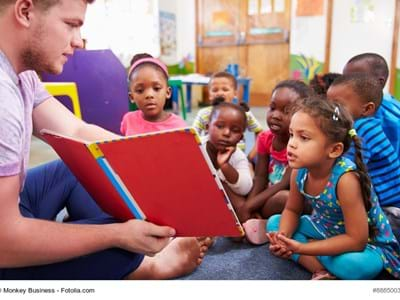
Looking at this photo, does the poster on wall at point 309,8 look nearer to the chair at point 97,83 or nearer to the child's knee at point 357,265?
the chair at point 97,83

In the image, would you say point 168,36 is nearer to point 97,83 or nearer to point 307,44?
point 307,44

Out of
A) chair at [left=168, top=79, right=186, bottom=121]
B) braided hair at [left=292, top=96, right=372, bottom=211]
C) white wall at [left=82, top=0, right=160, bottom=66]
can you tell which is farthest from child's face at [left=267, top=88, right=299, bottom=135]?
chair at [left=168, top=79, right=186, bottom=121]

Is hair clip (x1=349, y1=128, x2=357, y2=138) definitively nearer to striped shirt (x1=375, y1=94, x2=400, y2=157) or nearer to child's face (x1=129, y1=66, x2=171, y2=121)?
striped shirt (x1=375, y1=94, x2=400, y2=157)

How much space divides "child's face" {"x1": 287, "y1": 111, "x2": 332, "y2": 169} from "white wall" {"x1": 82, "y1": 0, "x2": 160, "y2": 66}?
1296 mm

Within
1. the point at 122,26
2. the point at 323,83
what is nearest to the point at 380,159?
the point at 323,83

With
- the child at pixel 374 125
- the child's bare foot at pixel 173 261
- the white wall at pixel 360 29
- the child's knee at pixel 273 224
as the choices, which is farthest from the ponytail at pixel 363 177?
the white wall at pixel 360 29

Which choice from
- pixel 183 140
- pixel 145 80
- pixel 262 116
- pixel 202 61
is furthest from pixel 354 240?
pixel 202 61

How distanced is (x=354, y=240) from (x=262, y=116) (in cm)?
264

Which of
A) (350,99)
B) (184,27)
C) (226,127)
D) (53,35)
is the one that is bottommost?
(226,127)

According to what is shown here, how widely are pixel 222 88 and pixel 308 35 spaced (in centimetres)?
211

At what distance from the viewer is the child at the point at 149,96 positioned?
1.28 metres

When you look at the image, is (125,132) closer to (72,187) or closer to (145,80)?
(145,80)

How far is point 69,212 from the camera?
789mm

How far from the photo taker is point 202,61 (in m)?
4.46
